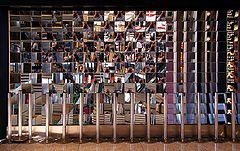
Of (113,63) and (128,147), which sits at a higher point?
(113,63)

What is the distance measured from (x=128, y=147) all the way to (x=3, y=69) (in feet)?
8.07

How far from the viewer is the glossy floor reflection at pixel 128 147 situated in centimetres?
475

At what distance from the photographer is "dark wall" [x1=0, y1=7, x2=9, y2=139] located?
5387 mm

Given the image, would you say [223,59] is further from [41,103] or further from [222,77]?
[41,103]

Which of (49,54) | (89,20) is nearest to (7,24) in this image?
(49,54)

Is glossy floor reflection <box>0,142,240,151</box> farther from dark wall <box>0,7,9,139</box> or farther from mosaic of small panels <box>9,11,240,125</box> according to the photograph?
mosaic of small panels <box>9,11,240,125</box>

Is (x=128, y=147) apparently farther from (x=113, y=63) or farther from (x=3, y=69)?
(x=3, y=69)

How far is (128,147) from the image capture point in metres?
4.88

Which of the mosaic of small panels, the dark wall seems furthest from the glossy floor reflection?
the mosaic of small panels

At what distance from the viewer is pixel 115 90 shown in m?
5.69

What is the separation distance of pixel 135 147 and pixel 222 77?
2024 mm

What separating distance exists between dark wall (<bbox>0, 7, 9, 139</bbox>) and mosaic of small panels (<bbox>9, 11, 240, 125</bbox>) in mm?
237

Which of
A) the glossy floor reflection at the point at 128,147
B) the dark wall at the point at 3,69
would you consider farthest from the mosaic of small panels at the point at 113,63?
the glossy floor reflection at the point at 128,147

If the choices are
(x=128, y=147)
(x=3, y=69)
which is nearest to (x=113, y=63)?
(x=128, y=147)
